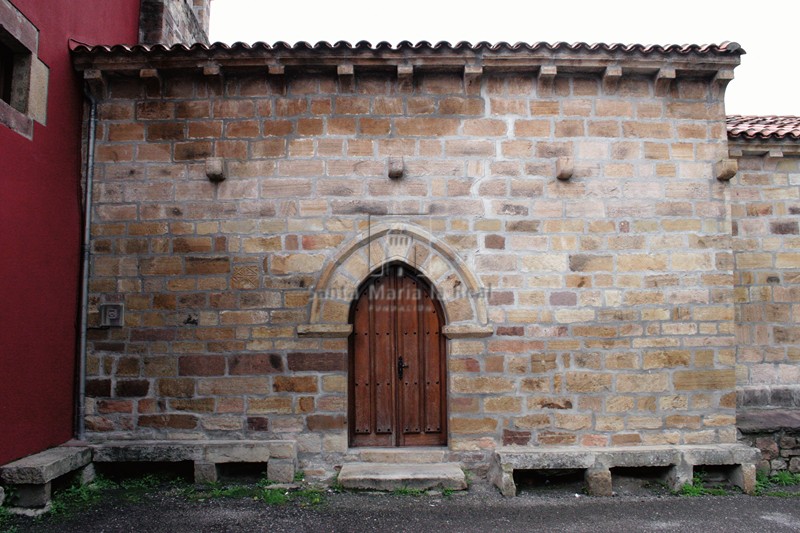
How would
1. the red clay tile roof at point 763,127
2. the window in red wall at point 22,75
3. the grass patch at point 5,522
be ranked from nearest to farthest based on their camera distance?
the grass patch at point 5,522 < the window in red wall at point 22,75 < the red clay tile roof at point 763,127

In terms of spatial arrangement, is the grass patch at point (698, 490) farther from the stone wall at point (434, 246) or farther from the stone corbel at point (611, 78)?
the stone corbel at point (611, 78)

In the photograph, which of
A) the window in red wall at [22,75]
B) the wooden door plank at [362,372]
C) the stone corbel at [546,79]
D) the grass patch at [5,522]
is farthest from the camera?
the wooden door plank at [362,372]

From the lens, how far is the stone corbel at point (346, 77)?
5070 mm

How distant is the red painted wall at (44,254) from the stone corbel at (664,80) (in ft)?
18.2

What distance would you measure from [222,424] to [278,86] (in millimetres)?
3249

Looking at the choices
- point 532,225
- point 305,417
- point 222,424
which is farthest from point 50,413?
point 532,225

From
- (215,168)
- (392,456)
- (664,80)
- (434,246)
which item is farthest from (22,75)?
(664,80)

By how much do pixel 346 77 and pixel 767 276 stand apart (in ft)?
16.1

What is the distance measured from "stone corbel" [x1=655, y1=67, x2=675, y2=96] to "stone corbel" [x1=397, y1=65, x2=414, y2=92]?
7.70ft

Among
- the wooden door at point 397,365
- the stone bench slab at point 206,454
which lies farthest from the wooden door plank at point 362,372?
the stone bench slab at point 206,454

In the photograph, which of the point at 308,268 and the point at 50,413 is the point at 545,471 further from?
the point at 50,413

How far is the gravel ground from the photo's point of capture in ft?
13.5

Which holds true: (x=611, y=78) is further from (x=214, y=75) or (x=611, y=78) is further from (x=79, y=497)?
(x=79, y=497)

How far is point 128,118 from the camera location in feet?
17.3
